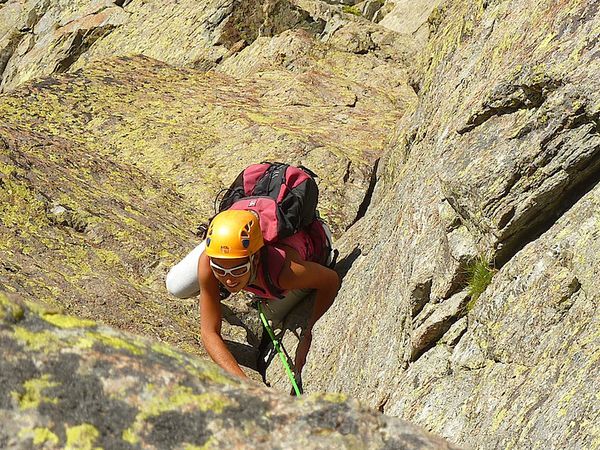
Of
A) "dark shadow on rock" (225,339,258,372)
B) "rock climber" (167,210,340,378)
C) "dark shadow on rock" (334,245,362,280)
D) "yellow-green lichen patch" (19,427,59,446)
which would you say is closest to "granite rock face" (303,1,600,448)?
"rock climber" (167,210,340,378)

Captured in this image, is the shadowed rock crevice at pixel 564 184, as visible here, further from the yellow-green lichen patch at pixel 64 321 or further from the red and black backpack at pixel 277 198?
the yellow-green lichen patch at pixel 64 321

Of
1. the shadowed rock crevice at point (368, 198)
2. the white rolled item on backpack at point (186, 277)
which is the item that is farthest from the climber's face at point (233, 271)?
the shadowed rock crevice at point (368, 198)

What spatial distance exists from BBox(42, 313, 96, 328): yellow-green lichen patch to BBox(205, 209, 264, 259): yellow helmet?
5.06 meters

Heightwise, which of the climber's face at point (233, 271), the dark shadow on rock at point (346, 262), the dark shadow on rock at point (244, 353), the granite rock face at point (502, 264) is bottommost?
the dark shadow on rock at point (244, 353)

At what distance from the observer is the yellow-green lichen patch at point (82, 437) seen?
163 inches

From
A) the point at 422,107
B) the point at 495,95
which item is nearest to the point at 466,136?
the point at 495,95

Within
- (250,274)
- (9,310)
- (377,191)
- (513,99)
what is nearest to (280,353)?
(250,274)

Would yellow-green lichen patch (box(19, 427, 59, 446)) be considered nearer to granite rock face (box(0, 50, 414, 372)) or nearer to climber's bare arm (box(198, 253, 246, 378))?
climber's bare arm (box(198, 253, 246, 378))

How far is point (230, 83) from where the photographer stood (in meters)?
22.4

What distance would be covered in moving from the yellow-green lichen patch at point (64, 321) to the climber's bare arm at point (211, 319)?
19.9 ft

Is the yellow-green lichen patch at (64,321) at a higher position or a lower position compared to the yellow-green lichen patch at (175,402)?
higher

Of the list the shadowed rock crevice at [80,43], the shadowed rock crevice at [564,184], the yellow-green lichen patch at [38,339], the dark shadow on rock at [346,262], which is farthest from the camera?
the shadowed rock crevice at [80,43]

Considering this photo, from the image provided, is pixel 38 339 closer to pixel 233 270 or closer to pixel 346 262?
pixel 233 270

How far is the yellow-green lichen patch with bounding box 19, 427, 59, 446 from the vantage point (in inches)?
163
